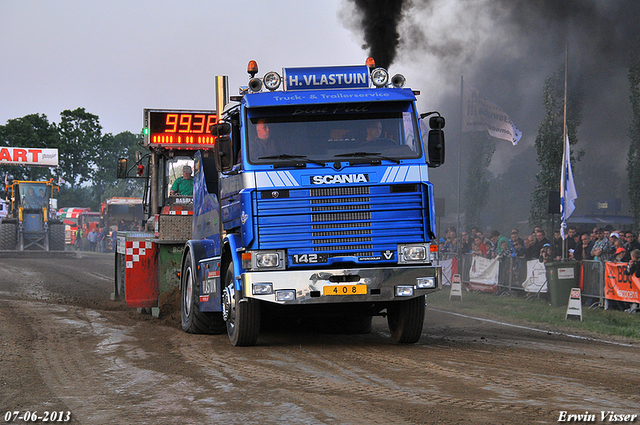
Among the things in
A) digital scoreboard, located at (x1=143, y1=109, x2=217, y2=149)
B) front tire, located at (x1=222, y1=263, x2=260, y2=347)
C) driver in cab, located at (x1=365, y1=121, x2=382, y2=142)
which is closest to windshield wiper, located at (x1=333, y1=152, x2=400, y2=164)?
driver in cab, located at (x1=365, y1=121, x2=382, y2=142)

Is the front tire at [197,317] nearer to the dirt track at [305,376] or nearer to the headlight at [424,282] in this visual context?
the dirt track at [305,376]

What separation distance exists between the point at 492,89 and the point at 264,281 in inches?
1336

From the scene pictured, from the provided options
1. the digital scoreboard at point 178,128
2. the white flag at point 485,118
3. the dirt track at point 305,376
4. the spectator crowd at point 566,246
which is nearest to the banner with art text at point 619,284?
the spectator crowd at point 566,246

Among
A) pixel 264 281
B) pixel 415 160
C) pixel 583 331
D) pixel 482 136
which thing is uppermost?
pixel 482 136

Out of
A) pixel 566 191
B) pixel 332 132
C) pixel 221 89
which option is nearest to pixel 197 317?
pixel 332 132

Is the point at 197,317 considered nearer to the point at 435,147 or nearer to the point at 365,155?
the point at 365,155

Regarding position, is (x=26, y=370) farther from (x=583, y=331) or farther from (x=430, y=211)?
(x=583, y=331)

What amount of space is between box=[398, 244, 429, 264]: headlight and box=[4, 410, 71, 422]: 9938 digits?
4519 mm

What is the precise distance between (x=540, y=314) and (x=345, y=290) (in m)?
7.87

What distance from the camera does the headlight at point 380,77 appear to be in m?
9.77

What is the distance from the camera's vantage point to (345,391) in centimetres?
647

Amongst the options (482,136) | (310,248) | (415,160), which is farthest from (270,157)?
(482,136)

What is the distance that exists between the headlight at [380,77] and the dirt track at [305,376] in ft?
11.2

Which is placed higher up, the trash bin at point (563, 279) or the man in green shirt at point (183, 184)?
the man in green shirt at point (183, 184)
